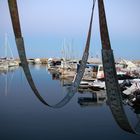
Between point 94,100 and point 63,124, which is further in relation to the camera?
point 94,100

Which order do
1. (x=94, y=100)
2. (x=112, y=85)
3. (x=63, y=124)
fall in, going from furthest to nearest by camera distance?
(x=94, y=100), (x=63, y=124), (x=112, y=85)

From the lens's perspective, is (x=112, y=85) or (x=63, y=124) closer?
(x=112, y=85)

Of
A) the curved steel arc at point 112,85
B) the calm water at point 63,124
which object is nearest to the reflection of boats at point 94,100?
the calm water at point 63,124

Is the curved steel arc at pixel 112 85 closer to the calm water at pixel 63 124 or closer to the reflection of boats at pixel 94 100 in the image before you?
the calm water at pixel 63 124

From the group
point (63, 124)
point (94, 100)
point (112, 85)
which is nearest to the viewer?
point (112, 85)

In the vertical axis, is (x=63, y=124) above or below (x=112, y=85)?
below

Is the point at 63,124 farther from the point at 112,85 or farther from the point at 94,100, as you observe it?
the point at 112,85

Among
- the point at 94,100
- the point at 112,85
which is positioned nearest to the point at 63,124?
the point at 94,100

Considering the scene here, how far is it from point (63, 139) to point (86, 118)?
6.70 m

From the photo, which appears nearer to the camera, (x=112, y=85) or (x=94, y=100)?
(x=112, y=85)

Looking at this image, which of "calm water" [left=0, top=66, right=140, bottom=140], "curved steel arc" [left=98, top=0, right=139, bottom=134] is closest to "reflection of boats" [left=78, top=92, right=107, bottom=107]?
"calm water" [left=0, top=66, right=140, bottom=140]

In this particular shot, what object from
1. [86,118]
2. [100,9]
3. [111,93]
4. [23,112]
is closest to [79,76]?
[111,93]

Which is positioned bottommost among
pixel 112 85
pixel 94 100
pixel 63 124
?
pixel 63 124

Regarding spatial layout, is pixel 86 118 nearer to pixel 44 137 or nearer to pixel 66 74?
pixel 44 137
